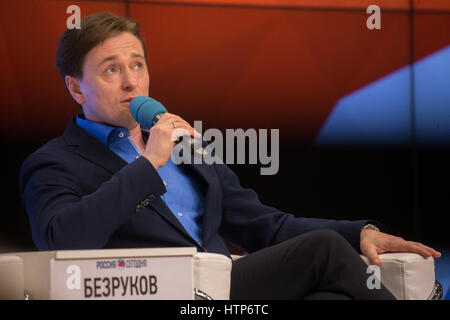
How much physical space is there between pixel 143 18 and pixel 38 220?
62.3 inches

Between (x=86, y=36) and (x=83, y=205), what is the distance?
0.69 metres

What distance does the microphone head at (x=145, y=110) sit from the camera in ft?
6.45

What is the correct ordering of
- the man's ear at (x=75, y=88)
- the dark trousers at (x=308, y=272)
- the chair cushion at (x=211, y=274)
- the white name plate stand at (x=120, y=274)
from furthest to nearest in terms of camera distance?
the man's ear at (x=75, y=88) < the dark trousers at (x=308, y=272) < the chair cushion at (x=211, y=274) < the white name plate stand at (x=120, y=274)

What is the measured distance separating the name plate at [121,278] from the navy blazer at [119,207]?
1.04 ft

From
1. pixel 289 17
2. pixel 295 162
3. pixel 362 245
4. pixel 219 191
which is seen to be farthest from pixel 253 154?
pixel 362 245

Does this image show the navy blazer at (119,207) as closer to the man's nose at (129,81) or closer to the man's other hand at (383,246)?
the man's other hand at (383,246)

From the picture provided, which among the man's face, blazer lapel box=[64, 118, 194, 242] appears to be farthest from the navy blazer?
the man's face

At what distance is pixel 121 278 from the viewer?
149 centimetres

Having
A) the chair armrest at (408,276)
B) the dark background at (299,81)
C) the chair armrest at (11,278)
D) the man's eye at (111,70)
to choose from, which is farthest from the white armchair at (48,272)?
the dark background at (299,81)

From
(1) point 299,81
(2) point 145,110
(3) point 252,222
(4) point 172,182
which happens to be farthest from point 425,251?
(1) point 299,81

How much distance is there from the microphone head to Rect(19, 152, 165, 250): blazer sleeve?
131 mm

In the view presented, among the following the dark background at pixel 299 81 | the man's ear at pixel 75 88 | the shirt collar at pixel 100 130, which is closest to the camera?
the shirt collar at pixel 100 130

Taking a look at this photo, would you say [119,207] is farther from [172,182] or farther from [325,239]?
[325,239]

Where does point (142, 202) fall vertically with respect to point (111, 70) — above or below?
below
